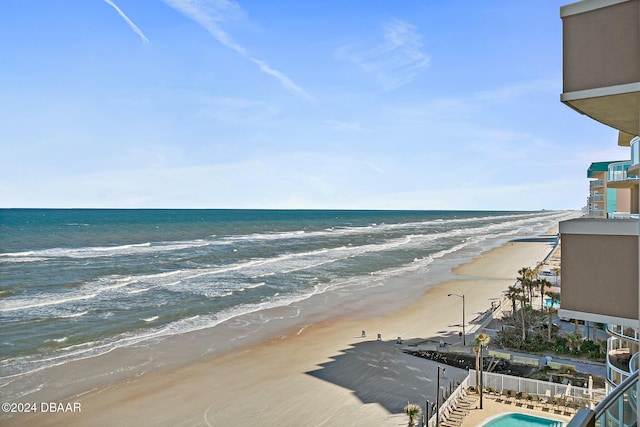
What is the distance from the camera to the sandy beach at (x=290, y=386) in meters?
20.8

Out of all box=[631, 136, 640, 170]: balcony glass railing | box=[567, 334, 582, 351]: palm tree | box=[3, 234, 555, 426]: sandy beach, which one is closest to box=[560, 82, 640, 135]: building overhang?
box=[631, 136, 640, 170]: balcony glass railing

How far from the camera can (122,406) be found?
865 inches

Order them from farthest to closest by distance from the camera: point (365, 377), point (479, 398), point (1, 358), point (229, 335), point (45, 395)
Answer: point (229, 335) < point (1, 358) < point (365, 377) < point (45, 395) < point (479, 398)

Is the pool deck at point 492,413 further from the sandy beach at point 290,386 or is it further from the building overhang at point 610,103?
the building overhang at point 610,103

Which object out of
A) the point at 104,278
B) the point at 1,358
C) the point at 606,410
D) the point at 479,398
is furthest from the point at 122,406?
the point at 104,278

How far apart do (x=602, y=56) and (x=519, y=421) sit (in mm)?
17751

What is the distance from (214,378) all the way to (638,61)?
24.1 meters

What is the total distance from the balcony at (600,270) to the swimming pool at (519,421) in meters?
15.4

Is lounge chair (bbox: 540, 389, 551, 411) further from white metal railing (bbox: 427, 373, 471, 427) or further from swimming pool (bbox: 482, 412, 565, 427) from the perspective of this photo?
white metal railing (bbox: 427, 373, 471, 427)

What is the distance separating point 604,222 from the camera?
535 cm

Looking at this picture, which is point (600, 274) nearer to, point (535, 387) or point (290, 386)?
point (535, 387)

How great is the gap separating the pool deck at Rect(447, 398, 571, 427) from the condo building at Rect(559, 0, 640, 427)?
1528cm

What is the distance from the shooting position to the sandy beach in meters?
20.8

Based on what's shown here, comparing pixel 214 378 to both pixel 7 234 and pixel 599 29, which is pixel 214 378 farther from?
pixel 7 234
